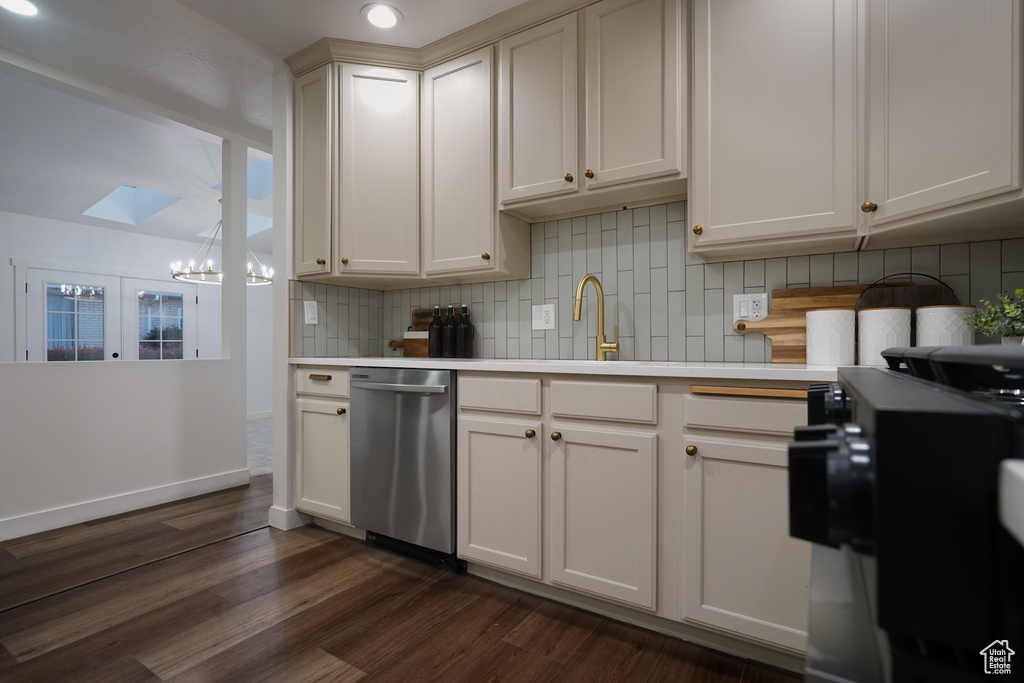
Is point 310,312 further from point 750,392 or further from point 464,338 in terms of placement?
point 750,392

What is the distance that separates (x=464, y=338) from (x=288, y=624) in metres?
1.45

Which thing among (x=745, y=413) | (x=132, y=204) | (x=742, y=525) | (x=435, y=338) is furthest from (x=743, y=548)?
(x=132, y=204)

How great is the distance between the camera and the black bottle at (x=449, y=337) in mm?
2682

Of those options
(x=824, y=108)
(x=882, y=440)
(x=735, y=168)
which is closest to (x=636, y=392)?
(x=735, y=168)

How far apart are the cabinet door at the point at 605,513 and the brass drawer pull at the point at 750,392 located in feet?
Result: 0.72

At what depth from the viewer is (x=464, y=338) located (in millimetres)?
2670

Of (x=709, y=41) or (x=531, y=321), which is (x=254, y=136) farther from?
(x=709, y=41)

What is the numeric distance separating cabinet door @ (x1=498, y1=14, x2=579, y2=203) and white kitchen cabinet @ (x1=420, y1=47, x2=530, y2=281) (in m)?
0.09

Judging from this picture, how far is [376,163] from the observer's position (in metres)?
2.54

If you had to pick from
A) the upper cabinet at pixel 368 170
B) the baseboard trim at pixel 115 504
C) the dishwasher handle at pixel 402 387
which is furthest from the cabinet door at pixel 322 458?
the baseboard trim at pixel 115 504

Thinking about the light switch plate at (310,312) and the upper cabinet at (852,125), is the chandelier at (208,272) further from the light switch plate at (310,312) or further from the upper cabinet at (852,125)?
the upper cabinet at (852,125)

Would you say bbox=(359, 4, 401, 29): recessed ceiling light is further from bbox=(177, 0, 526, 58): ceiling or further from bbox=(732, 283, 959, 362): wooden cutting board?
bbox=(732, 283, 959, 362): wooden cutting board

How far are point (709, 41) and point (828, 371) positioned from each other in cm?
123

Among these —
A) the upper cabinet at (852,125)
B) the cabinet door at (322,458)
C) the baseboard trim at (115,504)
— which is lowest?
the baseboard trim at (115,504)
